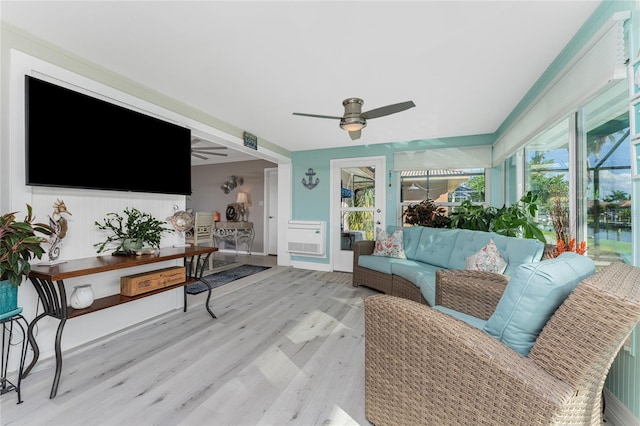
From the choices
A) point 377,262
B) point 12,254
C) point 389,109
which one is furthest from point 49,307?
point 377,262

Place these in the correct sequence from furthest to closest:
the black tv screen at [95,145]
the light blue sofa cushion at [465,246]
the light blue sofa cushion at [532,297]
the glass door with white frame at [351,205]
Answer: the glass door with white frame at [351,205], the light blue sofa cushion at [465,246], the black tv screen at [95,145], the light blue sofa cushion at [532,297]

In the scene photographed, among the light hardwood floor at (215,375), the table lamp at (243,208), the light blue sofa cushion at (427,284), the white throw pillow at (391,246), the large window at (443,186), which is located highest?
the large window at (443,186)

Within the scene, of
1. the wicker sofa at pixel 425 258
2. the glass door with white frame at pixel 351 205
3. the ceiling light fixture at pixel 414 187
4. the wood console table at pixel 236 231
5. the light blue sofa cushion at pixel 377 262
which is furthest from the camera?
the wood console table at pixel 236 231

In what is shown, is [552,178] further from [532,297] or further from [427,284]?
[532,297]

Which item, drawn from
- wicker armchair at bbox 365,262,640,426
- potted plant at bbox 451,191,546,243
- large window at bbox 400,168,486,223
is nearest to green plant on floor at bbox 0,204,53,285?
wicker armchair at bbox 365,262,640,426

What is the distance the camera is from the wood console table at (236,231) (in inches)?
253

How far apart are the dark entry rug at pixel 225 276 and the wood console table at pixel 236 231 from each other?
4.60 ft

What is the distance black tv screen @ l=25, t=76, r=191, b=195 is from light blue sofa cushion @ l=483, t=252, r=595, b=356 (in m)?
2.82

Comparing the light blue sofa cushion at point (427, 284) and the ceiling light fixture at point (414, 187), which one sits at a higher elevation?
the ceiling light fixture at point (414, 187)

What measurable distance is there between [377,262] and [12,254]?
3320 millimetres

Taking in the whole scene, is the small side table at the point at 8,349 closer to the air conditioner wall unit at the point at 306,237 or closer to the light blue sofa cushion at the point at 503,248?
the light blue sofa cushion at the point at 503,248

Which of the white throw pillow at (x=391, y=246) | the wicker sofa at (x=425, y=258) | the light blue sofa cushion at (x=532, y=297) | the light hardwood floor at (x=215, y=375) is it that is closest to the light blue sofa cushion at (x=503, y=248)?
the wicker sofa at (x=425, y=258)

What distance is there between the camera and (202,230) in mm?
5023

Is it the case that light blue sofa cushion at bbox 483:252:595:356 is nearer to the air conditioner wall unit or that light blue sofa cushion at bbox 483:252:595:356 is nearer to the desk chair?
the air conditioner wall unit
